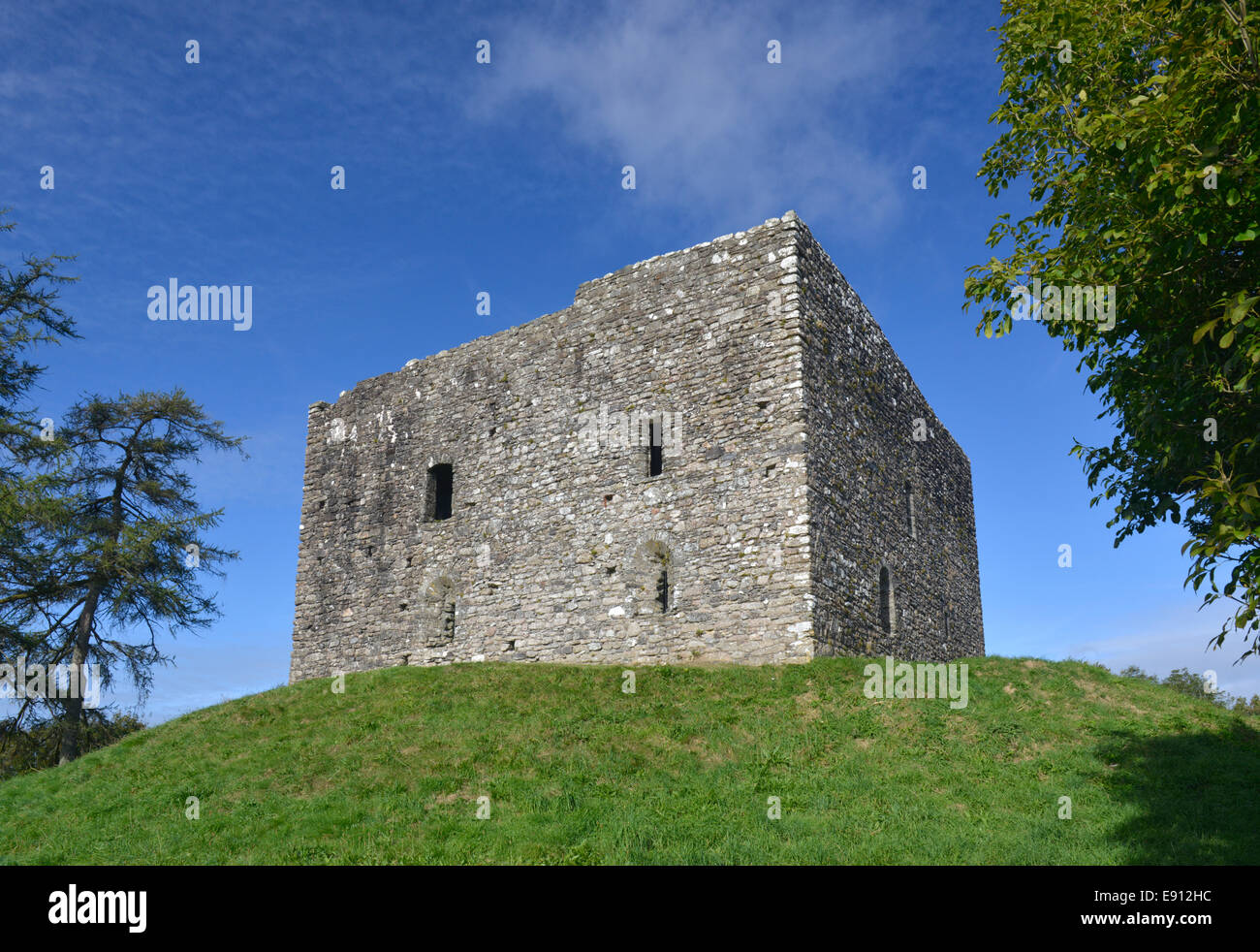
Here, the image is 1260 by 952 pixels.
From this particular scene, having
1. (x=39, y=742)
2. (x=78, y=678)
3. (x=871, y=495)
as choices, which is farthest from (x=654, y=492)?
(x=39, y=742)

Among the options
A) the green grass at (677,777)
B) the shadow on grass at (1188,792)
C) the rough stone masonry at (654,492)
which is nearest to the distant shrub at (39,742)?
the rough stone masonry at (654,492)

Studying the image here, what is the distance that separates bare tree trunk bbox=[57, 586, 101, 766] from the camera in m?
22.1

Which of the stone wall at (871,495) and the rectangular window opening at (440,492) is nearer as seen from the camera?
the stone wall at (871,495)

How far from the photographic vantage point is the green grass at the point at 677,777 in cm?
938

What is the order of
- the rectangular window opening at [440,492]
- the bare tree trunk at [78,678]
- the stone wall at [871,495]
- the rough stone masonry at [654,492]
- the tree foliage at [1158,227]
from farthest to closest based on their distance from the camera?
the bare tree trunk at [78,678] < the rectangular window opening at [440,492] < the stone wall at [871,495] < the rough stone masonry at [654,492] < the tree foliage at [1158,227]

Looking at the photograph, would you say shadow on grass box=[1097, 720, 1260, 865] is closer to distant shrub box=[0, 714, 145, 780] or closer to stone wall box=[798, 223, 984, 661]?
stone wall box=[798, 223, 984, 661]

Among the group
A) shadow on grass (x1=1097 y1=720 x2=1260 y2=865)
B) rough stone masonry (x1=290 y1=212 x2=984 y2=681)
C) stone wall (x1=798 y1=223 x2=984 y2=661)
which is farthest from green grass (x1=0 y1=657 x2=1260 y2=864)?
stone wall (x1=798 y1=223 x2=984 y2=661)

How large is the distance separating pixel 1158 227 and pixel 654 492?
1094cm

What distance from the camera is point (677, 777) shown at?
448 inches

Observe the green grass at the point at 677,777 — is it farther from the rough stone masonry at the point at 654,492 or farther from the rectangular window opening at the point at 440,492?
the rectangular window opening at the point at 440,492

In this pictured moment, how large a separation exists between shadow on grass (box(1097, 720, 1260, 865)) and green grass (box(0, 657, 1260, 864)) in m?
0.04

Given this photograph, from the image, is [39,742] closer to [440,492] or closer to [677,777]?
[440,492]

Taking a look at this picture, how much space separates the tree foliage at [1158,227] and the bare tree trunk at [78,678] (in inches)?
897
